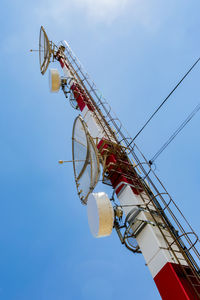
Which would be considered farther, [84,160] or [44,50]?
[44,50]

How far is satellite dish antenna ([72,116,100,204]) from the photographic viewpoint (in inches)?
359

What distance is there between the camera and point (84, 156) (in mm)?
10570

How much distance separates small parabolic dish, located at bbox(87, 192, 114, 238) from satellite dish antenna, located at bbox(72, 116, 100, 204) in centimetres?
76

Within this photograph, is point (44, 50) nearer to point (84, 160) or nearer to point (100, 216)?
point (84, 160)

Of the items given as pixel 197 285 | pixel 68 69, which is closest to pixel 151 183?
pixel 197 285

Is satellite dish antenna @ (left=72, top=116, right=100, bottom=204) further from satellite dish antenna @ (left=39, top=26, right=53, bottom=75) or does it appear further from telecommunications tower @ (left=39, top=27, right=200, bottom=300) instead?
satellite dish antenna @ (left=39, top=26, right=53, bottom=75)

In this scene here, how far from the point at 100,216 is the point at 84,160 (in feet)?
9.78

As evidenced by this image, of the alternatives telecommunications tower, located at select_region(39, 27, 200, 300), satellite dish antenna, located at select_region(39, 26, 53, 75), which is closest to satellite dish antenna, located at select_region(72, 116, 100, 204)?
telecommunications tower, located at select_region(39, 27, 200, 300)

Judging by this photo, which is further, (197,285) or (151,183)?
(151,183)

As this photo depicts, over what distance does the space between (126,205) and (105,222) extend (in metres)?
1.94

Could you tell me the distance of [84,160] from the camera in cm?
1052

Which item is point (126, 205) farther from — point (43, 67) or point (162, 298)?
point (43, 67)

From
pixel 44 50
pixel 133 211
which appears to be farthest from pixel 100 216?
pixel 44 50

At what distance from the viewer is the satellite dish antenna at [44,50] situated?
21.3m
